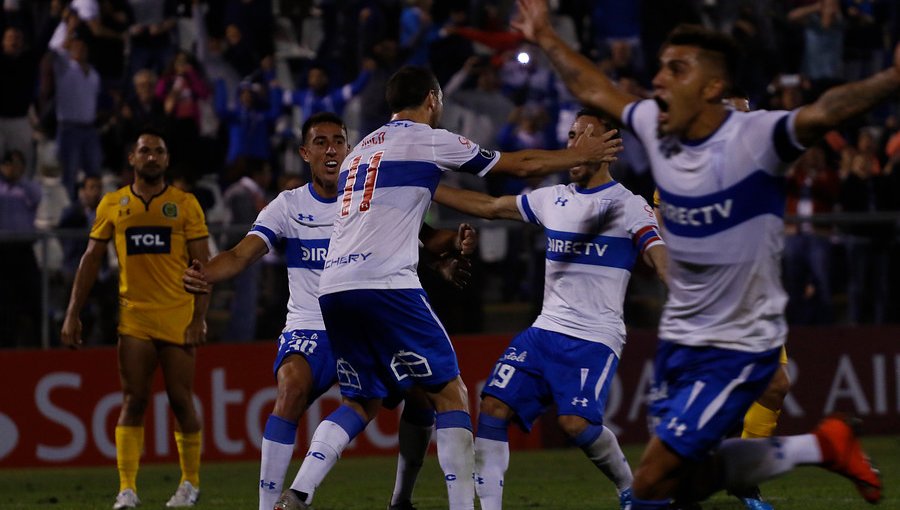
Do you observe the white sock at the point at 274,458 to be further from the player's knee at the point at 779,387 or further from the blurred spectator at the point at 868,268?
the blurred spectator at the point at 868,268

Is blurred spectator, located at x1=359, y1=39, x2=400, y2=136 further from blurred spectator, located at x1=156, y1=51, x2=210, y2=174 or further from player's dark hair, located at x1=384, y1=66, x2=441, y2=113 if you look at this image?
player's dark hair, located at x1=384, y1=66, x2=441, y2=113

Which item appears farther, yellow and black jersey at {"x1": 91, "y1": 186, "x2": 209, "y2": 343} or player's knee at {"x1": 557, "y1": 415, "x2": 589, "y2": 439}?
yellow and black jersey at {"x1": 91, "y1": 186, "x2": 209, "y2": 343}

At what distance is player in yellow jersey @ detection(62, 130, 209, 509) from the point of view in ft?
35.1

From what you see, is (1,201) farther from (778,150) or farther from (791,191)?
(778,150)

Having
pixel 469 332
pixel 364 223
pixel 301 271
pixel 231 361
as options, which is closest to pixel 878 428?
pixel 469 332

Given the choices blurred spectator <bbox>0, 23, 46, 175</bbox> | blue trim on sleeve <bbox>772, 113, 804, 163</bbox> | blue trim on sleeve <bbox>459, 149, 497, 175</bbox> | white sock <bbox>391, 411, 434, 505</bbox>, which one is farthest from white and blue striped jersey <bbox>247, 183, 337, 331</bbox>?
blurred spectator <bbox>0, 23, 46, 175</bbox>

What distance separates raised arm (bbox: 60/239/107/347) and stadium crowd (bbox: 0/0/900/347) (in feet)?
8.94

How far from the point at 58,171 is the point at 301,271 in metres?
7.76

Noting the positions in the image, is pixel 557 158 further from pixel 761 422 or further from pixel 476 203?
pixel 761 422

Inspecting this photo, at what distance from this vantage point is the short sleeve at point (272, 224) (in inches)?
340

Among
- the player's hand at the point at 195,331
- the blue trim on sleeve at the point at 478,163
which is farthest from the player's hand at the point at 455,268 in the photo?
the player's hand at the point at 195,331

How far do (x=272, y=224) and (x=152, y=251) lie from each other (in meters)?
2.37

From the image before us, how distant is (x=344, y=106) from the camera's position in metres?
16.9

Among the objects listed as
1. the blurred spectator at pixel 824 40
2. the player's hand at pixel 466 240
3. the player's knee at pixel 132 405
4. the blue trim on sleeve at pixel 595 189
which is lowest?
the player's knee at pixel 132 405
